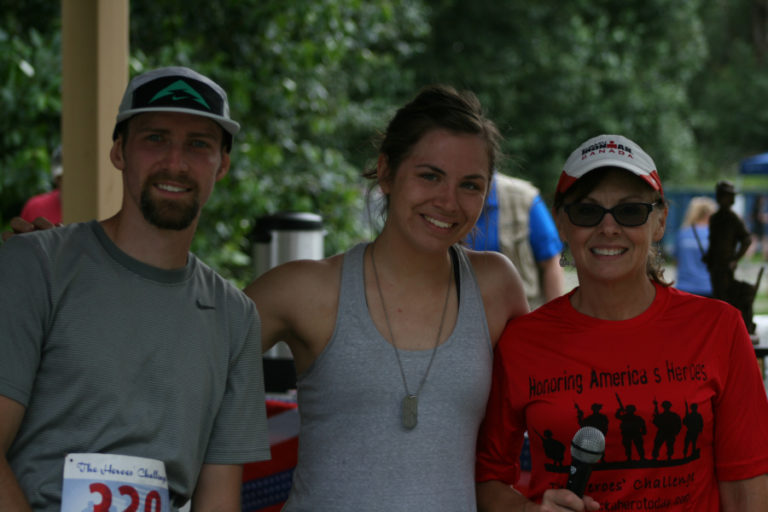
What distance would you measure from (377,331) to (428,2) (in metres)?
16.3

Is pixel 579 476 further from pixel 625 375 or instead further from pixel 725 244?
pixel 725 244

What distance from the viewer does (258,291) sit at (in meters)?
2.50

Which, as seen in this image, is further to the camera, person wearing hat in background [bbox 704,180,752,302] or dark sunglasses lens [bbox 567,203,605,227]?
person wearing hat in background [bbox 704,180,752,302]

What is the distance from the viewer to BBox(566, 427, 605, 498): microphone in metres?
1.99

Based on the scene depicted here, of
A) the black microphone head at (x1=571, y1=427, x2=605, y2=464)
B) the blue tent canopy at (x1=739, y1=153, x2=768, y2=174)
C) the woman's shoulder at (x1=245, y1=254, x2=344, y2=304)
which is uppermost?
the blue tent canopy at (x1=739, y1=153, x2=768, y2=174)

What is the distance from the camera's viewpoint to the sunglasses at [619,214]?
2375mm

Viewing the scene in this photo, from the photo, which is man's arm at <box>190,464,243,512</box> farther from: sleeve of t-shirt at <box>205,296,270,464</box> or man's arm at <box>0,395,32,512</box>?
man's arm at <box>0,395,32,512</box>

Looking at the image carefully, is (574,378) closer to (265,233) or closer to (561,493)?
(561,493)

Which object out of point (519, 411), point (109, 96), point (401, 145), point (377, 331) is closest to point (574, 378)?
point (519, 411)

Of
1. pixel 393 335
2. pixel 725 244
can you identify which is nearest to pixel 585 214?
pixel 393 335

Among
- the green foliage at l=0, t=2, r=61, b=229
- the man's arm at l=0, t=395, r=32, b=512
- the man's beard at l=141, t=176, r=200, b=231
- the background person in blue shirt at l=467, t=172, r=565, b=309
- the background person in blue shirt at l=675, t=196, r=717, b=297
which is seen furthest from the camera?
the background person in blue shirt at l=675, t=196, r=717, b=297

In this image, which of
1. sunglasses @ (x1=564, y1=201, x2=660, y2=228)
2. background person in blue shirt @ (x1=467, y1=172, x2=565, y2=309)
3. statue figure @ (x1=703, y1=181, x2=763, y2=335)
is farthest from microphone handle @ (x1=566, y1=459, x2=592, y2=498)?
background person in blue shirt @ (x1=467, y1=172, x2=565, y2=309)

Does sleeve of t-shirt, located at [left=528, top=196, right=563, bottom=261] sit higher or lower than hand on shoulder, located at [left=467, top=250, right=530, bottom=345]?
higher

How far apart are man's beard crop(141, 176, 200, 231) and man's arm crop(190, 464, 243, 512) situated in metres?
0.62
